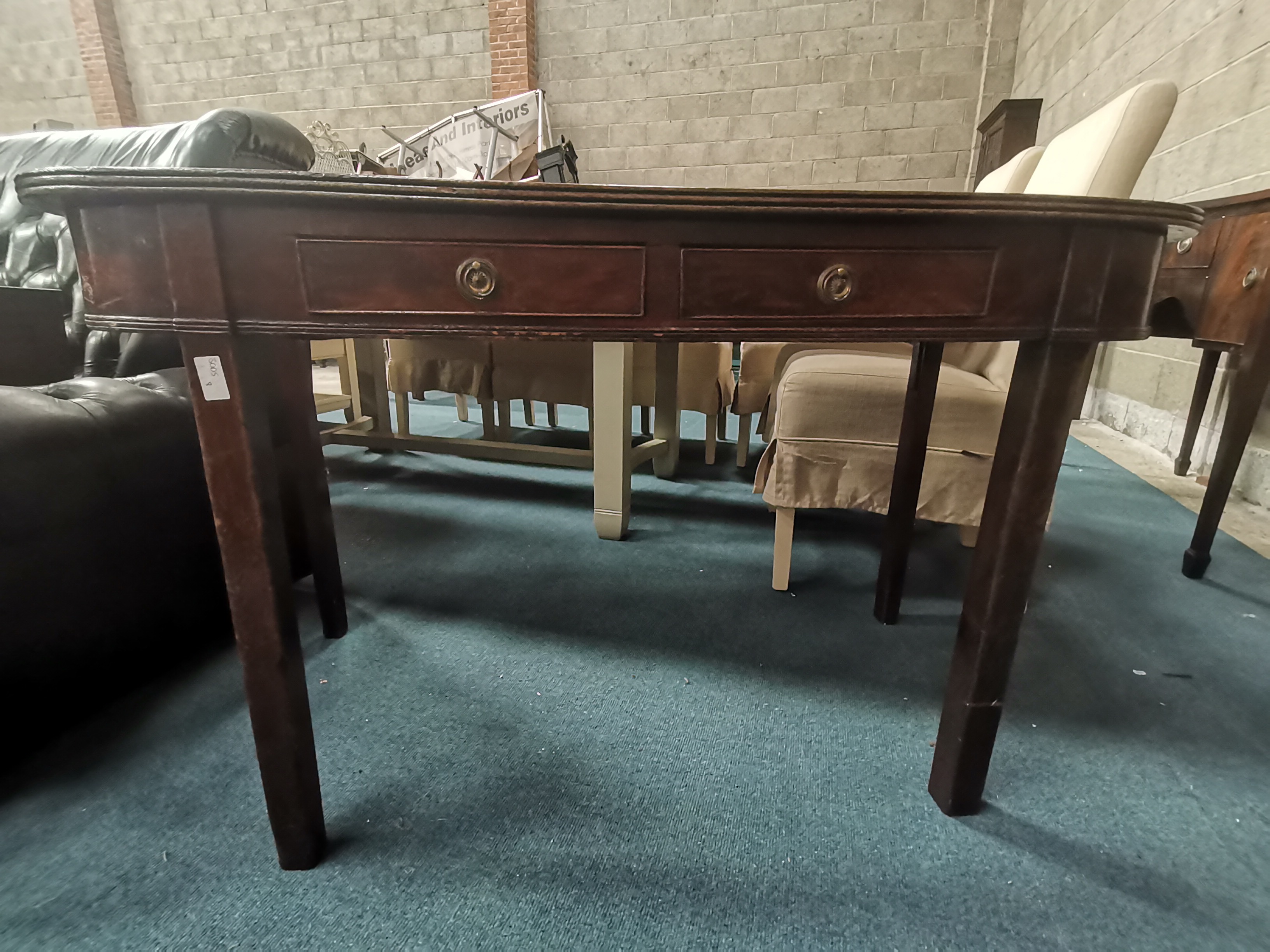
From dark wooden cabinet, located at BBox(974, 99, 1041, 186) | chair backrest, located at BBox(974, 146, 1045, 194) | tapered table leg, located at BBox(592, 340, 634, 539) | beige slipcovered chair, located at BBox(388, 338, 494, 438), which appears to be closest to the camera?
chair backrest, located at BBox(974, 146, 1045, 194)

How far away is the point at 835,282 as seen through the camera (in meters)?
0.62

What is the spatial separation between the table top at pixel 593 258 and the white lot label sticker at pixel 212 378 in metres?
0.03

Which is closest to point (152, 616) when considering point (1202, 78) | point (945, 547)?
point (945, 547)

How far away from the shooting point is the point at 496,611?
1.32 m

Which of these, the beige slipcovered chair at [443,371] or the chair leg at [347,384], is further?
the chair leg at [347,384]

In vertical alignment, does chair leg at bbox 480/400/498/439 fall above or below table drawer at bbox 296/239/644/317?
below

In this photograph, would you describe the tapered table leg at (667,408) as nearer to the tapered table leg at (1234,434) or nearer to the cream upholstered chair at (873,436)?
the cream upholstered chair at (873,436)

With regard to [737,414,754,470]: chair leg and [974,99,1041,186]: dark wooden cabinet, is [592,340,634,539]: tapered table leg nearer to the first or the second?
[737,414,754,470]: chair leg

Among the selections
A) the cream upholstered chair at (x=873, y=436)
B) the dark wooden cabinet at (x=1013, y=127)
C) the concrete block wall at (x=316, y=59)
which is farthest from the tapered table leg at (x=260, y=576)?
the concrete block wall at (x=316, y=59)

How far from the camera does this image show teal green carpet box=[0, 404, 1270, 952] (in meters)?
0.67

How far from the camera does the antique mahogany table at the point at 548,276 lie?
0.56m

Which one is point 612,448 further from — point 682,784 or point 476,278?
point 476,278

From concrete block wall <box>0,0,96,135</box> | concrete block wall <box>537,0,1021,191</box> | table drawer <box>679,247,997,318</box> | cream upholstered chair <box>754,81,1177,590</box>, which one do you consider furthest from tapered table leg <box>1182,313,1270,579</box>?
concrete block wall <box>0,0,96,135</box>

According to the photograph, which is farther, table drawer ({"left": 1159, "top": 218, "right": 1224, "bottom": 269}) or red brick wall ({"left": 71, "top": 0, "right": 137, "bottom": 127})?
red brick wall ({"left": 71, "top": 0, "right": 137, "bottom": 127})
